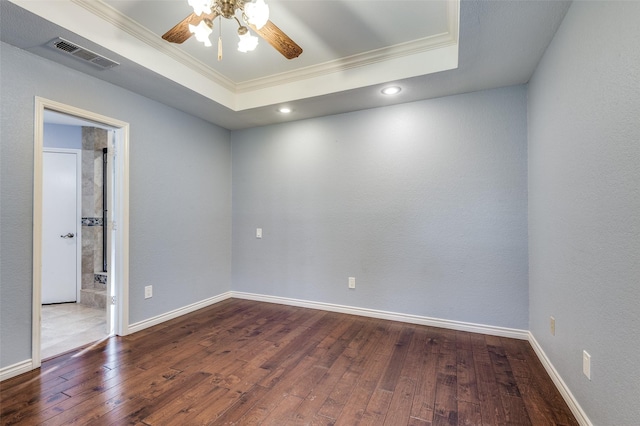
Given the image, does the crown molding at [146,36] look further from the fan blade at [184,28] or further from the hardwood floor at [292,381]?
the hardwood floor at [292,381]

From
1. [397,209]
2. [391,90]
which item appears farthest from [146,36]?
[397,209]

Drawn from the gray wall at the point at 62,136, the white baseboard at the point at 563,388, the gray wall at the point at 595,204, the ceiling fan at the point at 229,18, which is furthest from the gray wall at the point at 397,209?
the gray wall at the point at 62,136

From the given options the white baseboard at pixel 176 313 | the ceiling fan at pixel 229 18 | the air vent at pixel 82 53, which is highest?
the air vent at pixel 82 53

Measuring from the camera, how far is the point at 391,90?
2.91 m

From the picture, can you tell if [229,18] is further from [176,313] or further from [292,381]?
[176,313]

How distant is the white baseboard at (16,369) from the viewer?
A: 80.7 inches

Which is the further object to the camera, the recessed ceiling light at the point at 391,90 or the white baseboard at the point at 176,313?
the white baseboard at the point at 176,313

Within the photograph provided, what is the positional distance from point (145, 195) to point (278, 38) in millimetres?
2175

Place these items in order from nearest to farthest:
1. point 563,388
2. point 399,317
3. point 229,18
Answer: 1. point 229,18
2. point 563,388
3. point 399,317

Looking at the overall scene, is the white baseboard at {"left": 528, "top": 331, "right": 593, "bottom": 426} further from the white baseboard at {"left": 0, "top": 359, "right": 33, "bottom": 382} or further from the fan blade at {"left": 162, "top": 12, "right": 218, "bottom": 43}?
the white baseboard at {"left": 0, "top": 359, "right": 33, "bottom": 382}

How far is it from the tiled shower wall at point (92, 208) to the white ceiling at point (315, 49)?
6.43 feet

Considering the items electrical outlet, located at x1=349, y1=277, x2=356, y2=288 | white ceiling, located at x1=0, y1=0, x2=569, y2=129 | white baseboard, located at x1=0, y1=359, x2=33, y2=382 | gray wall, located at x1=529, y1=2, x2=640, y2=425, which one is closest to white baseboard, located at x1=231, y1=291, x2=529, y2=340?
electrical outlet, located at x1=349, y1=277, x2=356, y2=288

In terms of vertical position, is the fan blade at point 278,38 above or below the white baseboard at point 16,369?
above

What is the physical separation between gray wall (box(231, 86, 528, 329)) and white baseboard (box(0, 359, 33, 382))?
7.39 ft
